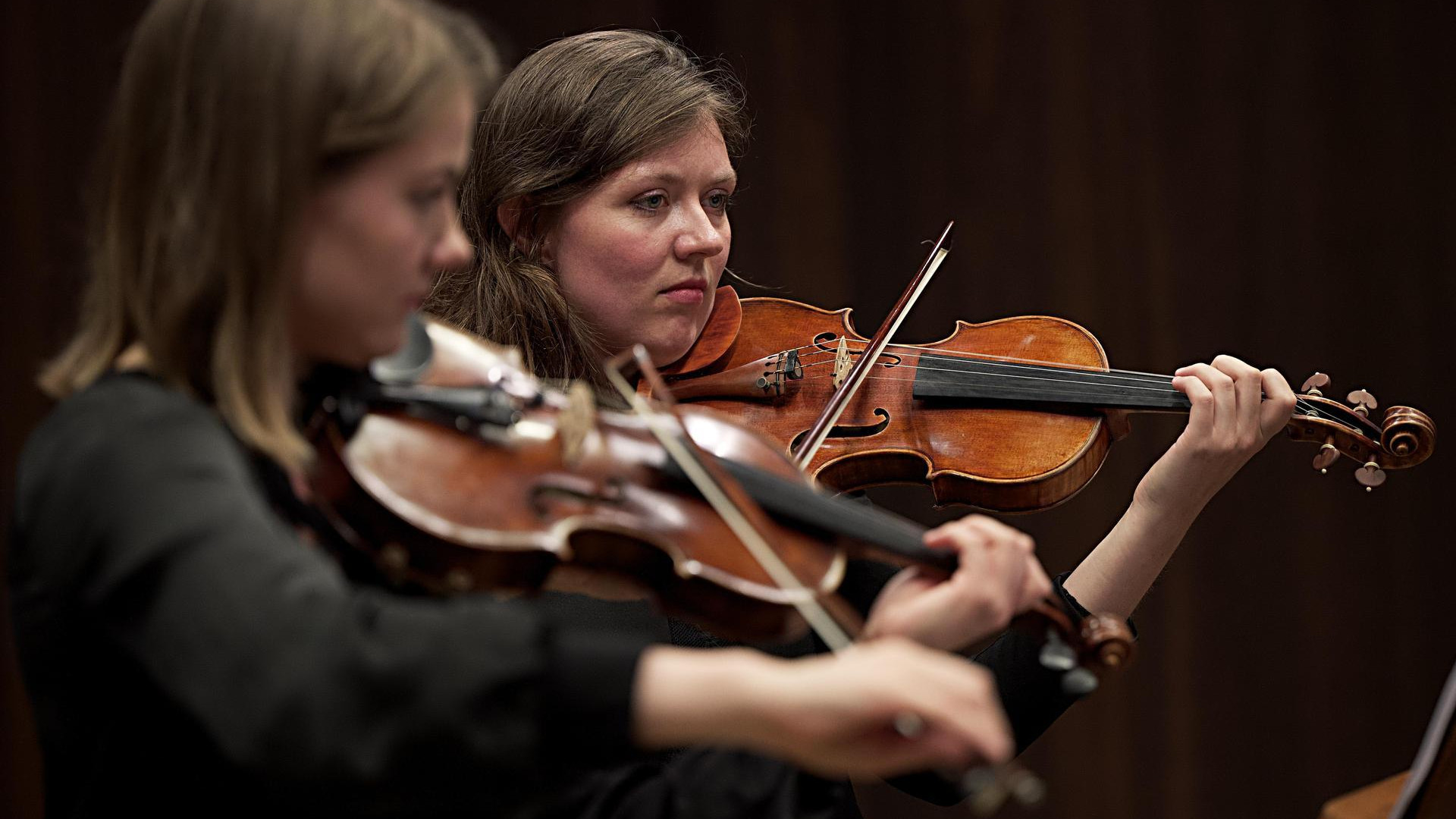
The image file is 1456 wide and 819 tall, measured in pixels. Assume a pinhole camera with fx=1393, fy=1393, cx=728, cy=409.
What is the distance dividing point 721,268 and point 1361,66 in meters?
1.84

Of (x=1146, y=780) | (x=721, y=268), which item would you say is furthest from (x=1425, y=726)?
(x=721, y=268)

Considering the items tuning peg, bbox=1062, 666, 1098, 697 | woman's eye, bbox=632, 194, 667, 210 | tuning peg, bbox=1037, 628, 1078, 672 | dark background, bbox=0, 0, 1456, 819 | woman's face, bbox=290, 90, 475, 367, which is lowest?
dark background, bbox=0, 0, 1456, 819

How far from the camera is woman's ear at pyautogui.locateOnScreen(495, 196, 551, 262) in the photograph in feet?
5.18

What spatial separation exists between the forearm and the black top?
850mm

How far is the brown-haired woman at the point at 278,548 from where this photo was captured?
692mm

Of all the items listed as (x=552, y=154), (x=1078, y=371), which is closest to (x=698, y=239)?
(x=552, y=154)

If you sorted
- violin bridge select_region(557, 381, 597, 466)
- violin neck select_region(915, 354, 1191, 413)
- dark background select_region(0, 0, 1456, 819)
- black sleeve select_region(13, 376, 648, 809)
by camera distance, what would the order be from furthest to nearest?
dark background select_region(0, 0, 1456, 819)
violin neck select_region(915, 354, 1191, 413)
violin bridge select_region(557, 381, 597, 466)
black sleeve select_region(13, 376, 648, 809)

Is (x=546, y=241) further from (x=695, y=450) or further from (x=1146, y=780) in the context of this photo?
(x=1146, y=780)

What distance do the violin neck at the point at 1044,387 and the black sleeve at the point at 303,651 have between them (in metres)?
0.82

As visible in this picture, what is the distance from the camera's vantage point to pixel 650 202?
1.54m

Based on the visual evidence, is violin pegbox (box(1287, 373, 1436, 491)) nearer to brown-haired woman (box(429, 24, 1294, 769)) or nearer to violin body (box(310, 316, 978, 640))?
brown-haired woman (box(429, 24, 1294, 769))

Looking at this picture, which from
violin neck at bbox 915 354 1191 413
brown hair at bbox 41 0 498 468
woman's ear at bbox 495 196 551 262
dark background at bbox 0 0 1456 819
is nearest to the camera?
brown hair at bbox 41 0 498 468

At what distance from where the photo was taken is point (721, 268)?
1606mm

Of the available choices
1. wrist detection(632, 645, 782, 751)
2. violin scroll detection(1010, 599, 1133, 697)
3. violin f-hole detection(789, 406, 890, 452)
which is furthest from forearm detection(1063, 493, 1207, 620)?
wrist detection(632, 645, 782, 751)
